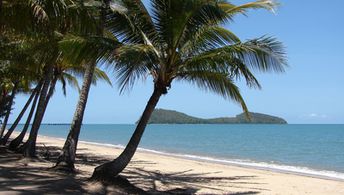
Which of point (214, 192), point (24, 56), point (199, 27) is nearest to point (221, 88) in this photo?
point (199, 27)

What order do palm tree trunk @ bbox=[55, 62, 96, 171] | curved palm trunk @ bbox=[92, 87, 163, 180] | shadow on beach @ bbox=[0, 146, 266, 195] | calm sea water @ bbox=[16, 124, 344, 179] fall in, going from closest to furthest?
shadow on beach @ bbox=[0, 146, 266, 195] → curved palm trunk @ bbox=[92, 87, 163, 180] → palm tree trunk @ bbox=[55, 62, 96, 171] → calm sea water @ bbox=[16, 124, 344, 179]

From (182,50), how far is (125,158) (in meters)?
2.48

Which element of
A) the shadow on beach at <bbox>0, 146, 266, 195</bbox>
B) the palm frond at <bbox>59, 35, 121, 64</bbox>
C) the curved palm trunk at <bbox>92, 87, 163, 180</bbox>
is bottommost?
the shadow on beach at <bbox>0, 146, 266, 195</bbox>

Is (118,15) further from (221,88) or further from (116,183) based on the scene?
(116,183)

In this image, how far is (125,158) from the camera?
29.4 ft

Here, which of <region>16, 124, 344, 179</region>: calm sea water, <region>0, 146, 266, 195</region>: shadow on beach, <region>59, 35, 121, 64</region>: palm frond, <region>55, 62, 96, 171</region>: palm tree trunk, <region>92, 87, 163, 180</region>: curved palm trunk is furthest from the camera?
<region>16, 124, 344, 179</region>: calm sea water

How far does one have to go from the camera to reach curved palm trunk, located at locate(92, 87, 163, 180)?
8.85 metres

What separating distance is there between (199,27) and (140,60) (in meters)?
1.44

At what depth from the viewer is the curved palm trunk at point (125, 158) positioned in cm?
885

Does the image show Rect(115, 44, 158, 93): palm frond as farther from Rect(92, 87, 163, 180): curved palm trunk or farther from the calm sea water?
the calm sea water

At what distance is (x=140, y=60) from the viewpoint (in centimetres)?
847

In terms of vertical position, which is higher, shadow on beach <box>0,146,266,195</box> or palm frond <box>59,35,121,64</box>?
palm frond <box>59,35,121,64</box>

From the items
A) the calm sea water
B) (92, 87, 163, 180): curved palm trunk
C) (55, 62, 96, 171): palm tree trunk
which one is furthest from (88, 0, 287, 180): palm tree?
the calm sea water

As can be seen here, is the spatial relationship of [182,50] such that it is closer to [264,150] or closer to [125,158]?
[125,158]
